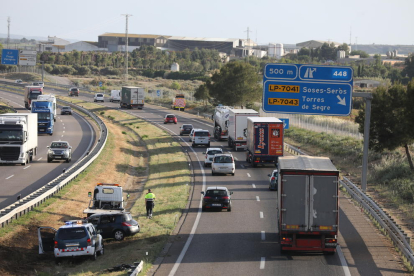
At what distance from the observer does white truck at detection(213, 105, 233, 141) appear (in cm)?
6314

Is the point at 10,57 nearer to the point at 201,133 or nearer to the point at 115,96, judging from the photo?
the point at 115,96

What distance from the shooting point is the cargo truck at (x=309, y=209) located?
20.4 metres

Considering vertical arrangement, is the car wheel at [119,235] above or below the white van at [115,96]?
below

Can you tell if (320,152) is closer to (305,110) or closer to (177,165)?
(177,165)

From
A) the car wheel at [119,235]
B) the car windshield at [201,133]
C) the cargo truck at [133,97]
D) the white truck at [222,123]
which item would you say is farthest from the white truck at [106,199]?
the cargo truck at [133,97]

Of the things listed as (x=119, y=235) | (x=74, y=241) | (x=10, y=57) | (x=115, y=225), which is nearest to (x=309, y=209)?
(x=74, y=241)

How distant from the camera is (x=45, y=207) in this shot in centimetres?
3136

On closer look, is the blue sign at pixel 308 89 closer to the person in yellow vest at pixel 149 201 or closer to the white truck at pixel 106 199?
the person in yellow vest at pixel 149 201

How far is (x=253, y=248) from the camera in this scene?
22.4 meters

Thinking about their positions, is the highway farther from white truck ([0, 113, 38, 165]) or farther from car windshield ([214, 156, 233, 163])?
white truck ([0, 113, 38, 165])

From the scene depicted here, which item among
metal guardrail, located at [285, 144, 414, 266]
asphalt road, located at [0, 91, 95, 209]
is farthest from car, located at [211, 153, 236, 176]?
asphalt road, located at [0, 91, 95, 209]

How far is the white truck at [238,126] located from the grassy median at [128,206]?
5258 mm

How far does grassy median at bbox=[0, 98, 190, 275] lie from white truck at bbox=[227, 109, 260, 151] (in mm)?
5258

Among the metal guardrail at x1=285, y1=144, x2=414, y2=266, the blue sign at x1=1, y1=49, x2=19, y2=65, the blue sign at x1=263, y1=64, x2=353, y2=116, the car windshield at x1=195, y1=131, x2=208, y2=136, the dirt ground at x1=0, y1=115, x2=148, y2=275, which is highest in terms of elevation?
the blue sign at x1=1, y1=49, x2=19, y2=65
